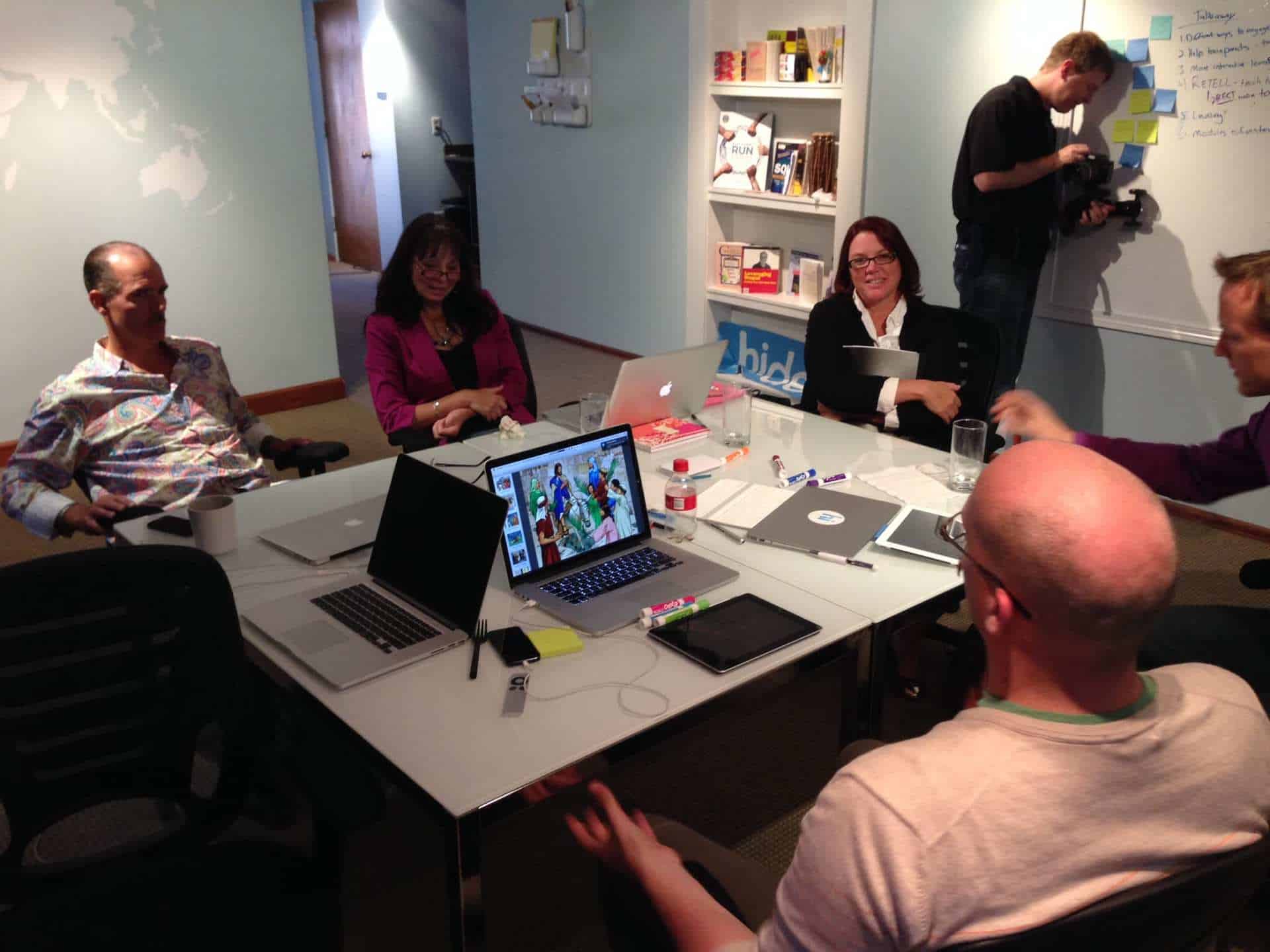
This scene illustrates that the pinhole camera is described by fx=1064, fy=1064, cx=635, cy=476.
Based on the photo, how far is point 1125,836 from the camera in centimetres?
100

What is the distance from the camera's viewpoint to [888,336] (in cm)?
320

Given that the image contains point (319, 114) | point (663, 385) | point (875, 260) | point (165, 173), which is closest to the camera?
point (663, 385)

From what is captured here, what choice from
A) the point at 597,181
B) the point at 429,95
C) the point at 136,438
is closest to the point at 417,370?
the point at 136,438

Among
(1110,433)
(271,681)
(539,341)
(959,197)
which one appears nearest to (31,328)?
(539,341)

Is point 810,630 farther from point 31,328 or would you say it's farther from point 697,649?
point 31,328

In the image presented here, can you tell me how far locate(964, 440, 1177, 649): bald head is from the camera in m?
1.02

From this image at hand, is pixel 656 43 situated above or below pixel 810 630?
above

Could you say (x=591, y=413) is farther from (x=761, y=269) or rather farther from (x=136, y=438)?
(x=761, y=269)

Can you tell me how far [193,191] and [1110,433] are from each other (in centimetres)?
408

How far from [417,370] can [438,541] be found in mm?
1432

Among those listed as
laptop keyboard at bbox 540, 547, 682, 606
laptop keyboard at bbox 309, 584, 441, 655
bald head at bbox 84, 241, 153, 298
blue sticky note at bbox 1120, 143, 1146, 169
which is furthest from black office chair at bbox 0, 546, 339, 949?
blue sticky note at bbox 1120, 143, 1146, 169

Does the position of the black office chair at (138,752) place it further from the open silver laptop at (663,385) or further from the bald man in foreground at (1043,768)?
the open silver laptop at (663,385)

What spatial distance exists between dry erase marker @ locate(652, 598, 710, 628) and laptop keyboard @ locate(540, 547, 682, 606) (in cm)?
15

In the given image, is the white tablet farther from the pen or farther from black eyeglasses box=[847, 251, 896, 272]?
black eyeglasses box=[847, 251, 896, 272]
